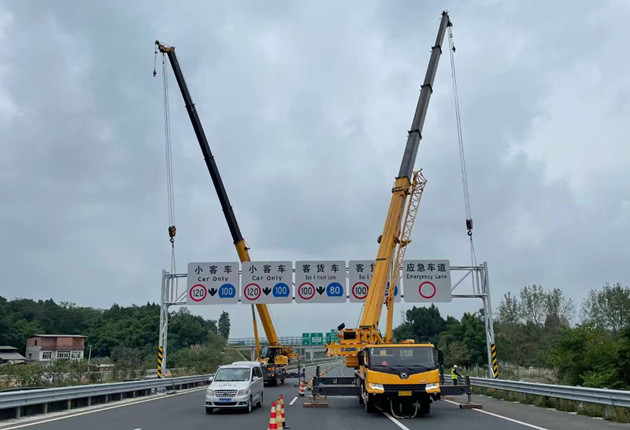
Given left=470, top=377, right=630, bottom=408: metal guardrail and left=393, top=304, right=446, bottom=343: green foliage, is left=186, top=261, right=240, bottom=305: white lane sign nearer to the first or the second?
left=470, top=377, right=630, bottom=408: metal guardrail

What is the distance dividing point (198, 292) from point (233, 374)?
14691mm

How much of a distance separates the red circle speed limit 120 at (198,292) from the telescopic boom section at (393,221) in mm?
13139

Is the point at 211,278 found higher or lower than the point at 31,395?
higher

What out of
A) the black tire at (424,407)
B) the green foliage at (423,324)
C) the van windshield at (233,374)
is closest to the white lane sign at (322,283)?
the van windshield at (233,374)

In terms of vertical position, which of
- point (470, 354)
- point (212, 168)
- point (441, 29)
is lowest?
point (470, 354)

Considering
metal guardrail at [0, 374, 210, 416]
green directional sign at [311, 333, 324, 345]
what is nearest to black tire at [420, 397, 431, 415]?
metal guardrail at [0, 374, 210, 416]

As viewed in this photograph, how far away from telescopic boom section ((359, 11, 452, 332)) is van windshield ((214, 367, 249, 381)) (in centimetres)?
535

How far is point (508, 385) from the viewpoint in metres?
23.6

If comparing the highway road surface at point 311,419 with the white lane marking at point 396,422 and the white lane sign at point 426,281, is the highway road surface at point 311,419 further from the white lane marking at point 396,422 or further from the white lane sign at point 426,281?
the white lane sign at point 426,281

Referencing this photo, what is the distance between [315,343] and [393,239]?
48.8 metres

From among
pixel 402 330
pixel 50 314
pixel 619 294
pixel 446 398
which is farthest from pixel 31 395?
pixel 50 314

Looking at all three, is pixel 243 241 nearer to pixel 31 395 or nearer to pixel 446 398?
pixel 446 398

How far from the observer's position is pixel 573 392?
17.7m

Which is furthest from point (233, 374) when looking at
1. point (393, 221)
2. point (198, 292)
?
point (198, 292)
